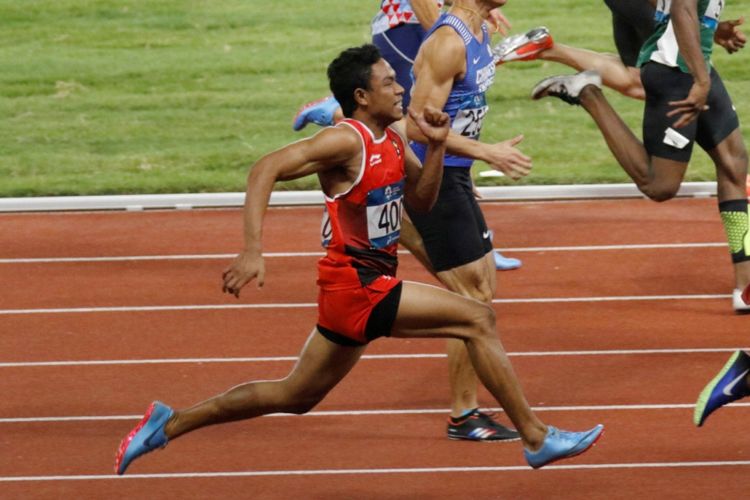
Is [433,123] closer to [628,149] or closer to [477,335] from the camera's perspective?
[477,335]

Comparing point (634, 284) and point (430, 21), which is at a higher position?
point (430, 21)

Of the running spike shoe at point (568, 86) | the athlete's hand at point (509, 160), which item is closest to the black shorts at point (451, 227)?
the athlete's hand at point (509, 160)

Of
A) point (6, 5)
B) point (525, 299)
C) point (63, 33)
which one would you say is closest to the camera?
point (525, 299)

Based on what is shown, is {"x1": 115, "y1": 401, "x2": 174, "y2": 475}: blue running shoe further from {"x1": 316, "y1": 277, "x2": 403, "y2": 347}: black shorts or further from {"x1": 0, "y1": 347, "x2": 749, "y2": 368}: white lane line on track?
{"x1": 0, "y1": 347, "x2": 749, "y2": 368}: white lane line on track

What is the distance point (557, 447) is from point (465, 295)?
1156mm

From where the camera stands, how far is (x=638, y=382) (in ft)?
29.5

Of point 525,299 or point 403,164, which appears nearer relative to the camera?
point 403,164

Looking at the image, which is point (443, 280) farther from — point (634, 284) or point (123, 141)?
point (123, 141)

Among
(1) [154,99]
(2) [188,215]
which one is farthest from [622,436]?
(1) [154,99]

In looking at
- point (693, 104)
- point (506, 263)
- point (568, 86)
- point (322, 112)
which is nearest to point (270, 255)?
point (322, 112)

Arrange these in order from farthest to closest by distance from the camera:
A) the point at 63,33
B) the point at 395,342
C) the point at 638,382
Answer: the point at 63,33 → the point at 395,342 → the point at 638,382

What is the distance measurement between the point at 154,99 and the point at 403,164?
9.88m

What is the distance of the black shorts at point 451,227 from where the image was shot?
8.04m

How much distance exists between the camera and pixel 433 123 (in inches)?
271
